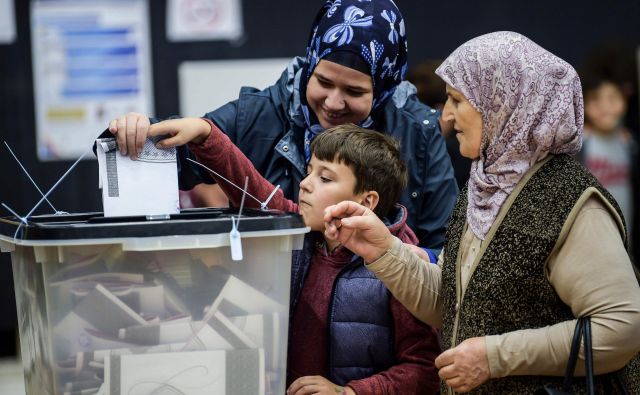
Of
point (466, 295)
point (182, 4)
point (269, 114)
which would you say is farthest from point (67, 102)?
point (466, 295)

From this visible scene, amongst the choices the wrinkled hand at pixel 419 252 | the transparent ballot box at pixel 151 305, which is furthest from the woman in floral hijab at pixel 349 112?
the transparent ballot box at pixel 151 305

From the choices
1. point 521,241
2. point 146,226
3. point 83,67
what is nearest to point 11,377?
point 83,67

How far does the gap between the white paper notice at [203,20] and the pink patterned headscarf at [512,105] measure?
3.38 meters

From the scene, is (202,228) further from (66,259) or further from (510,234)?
(510,234)

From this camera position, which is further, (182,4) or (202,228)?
(182,4)

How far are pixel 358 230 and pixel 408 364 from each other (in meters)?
0.36

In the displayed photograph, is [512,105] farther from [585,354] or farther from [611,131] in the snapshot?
[611,131]

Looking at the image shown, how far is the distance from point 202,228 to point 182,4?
→ 3718mm

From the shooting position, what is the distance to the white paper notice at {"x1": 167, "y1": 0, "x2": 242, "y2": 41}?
5324 mm

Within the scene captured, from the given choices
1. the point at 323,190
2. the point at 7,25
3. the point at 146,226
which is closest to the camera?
the point at 146,226

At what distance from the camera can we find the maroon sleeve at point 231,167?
2.20 m

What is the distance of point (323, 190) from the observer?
232 cm

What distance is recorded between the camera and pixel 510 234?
6.64 feet

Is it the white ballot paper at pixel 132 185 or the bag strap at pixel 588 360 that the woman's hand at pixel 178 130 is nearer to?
the white ballot paper at pixel 132 185
